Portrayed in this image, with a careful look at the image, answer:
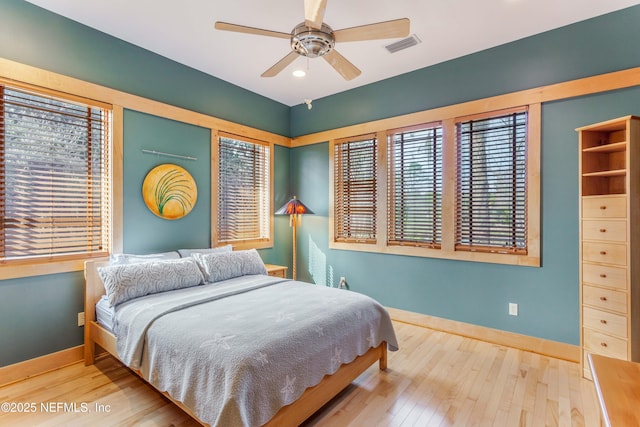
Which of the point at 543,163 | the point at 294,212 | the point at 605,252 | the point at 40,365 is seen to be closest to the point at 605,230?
the point at 605,252

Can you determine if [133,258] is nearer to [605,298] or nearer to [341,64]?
[341,64]

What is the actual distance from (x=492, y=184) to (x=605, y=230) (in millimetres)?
1033

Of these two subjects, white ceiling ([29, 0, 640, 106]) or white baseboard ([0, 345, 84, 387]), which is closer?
white baseboard ([0, 345, 84, 387])

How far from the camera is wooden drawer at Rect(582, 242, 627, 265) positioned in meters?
2.31

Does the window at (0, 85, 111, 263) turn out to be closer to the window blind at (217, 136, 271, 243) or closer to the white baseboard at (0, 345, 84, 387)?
the white baseboard at (0, 345, 84, 387)

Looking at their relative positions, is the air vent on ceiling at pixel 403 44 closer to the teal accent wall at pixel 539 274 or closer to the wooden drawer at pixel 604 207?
the teal accent wall at pixel 539 274

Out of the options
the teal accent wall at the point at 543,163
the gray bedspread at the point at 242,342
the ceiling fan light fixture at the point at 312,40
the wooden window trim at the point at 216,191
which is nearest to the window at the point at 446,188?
the teal accent wall at the point at 543,163

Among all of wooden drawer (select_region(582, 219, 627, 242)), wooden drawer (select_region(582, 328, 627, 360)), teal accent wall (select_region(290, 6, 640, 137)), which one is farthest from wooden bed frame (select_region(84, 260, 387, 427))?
teal accent wall (select_region(290, 6, 640, 137))

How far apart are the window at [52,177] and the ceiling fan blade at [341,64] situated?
7.26 feet

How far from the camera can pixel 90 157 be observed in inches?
114

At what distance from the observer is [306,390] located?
1.88 metres

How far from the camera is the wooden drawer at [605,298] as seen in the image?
2.30 m

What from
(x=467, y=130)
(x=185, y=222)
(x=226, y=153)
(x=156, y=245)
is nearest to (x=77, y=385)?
(x=156, y=245)

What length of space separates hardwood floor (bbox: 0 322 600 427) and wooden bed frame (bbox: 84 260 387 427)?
136 mm
